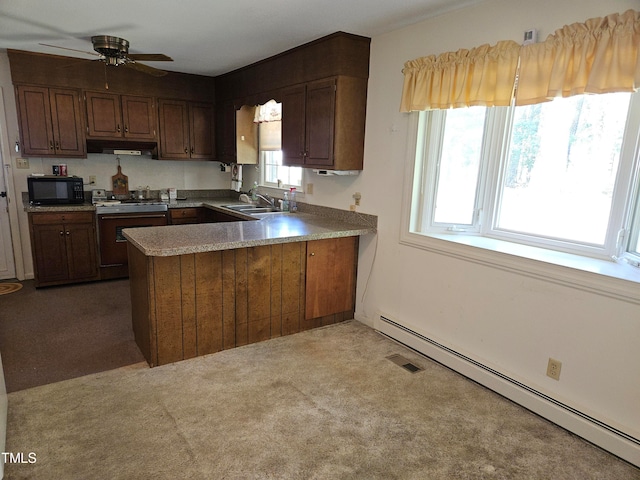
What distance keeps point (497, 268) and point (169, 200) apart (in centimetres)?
415

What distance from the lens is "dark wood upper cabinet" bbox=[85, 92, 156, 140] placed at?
14.8 ft

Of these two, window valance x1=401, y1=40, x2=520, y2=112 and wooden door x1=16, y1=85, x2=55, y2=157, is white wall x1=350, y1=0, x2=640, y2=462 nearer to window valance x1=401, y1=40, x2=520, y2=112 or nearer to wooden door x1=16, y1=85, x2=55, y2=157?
window valance x1=401, y1=40, x2=520, y2=112

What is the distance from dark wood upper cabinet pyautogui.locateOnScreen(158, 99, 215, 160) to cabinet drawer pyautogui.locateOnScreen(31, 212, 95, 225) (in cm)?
112

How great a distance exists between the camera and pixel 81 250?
448 cm

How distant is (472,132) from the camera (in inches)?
113

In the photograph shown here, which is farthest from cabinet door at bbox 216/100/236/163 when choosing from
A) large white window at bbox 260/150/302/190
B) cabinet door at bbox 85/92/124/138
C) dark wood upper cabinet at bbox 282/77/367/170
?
dark wood upper cabinet at bbox 282/77/367/170

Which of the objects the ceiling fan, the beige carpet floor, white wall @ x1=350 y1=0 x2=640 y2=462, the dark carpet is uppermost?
the ceiling fan

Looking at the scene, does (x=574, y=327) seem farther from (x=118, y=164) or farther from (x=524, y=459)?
(x=118, y=164)

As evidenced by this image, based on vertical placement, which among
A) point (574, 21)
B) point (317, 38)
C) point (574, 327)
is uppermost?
point (317, 38)

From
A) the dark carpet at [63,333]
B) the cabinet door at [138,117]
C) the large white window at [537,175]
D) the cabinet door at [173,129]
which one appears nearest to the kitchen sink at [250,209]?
the cabinet door at [173,129]

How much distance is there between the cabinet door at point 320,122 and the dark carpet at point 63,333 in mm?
2143

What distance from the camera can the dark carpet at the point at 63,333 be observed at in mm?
2756

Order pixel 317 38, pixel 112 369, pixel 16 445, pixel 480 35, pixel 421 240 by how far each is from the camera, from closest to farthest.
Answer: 1. pixel 16 445
2. pixel 480 35
3. pixel 112 369
4. pixel 421 240
5. pixel 317 38

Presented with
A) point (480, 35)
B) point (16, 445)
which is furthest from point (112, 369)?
point (480, 35)
